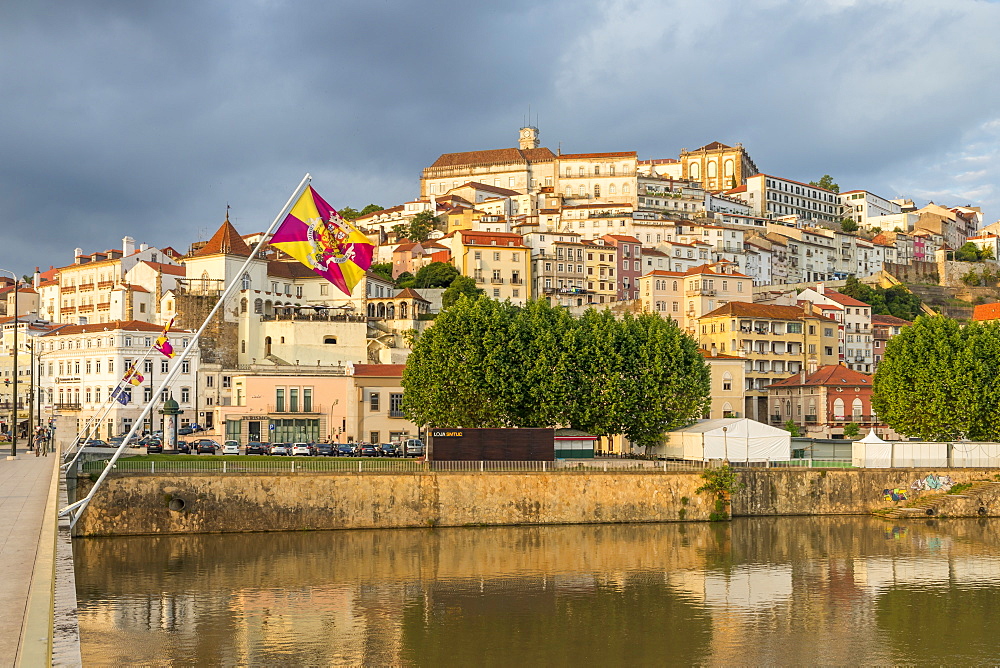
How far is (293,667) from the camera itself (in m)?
25.4

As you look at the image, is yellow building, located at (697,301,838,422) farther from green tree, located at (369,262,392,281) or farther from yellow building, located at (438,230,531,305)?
green tree, located at (369,262,392,281)

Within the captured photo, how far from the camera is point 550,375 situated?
5669 centimetres

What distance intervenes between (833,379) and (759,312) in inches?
459

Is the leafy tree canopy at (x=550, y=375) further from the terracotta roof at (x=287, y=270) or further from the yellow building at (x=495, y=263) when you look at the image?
the yellow building at (x=495, y=263)

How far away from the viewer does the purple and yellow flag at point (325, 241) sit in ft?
81.6

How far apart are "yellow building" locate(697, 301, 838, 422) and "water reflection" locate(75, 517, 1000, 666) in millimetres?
46582

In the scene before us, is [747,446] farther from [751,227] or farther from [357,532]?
[751,227]

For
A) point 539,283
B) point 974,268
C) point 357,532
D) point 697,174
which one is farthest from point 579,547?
point 697,174

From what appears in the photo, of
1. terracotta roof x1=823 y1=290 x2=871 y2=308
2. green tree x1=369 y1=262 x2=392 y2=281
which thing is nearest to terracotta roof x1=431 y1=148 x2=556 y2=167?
green tree x1=369 y1=262 x2=392 y2=281

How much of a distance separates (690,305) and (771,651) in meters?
82.9

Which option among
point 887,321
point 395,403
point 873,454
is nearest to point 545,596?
point 873,454

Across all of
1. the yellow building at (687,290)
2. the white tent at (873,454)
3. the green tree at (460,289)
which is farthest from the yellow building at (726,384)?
the green tree at (460,289)

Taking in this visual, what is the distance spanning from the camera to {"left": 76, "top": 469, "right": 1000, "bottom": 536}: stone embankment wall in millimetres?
43531

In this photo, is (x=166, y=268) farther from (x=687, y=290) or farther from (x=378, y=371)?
(x=687, y=290)
